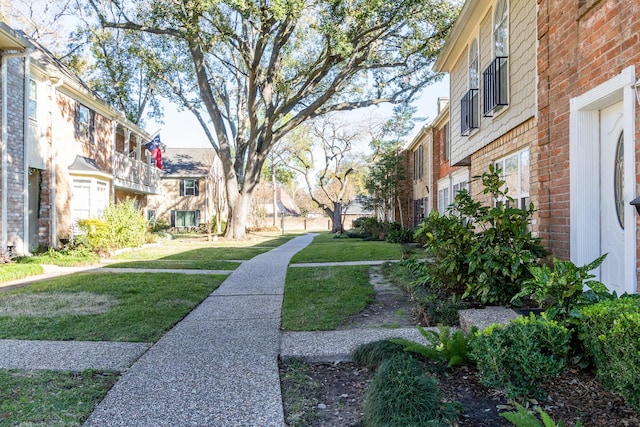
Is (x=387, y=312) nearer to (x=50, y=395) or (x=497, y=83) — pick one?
(x=50, y=395)

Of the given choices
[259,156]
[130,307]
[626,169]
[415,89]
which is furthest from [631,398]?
[259,156]

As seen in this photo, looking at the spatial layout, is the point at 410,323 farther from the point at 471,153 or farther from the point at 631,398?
the point at 471,153

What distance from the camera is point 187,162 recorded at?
36.1 metres

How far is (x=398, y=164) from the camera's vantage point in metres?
22.2

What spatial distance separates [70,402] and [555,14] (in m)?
5.89

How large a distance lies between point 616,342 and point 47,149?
15428mm

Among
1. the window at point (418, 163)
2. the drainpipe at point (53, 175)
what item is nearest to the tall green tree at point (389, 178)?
the window at point (418, 163)

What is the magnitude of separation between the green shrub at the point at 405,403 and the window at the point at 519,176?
14.4 ft

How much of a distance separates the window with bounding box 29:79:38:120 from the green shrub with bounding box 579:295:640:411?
47.9ft

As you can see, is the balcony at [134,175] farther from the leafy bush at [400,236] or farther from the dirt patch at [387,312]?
the dirt patch at [387,312]

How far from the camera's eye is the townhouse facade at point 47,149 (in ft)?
37.5

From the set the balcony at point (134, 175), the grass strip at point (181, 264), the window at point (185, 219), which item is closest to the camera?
the grass strip at point (181, 264)

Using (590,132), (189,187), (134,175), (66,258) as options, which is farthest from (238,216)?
(590,132)

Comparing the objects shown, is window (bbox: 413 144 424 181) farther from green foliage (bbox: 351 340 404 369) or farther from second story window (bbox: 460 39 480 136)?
green foliage (bbox: 351 340 404 369)
